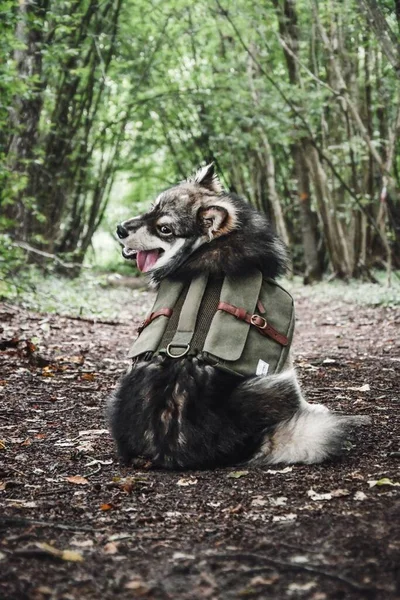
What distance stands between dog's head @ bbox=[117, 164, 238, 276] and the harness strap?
39 centimetres

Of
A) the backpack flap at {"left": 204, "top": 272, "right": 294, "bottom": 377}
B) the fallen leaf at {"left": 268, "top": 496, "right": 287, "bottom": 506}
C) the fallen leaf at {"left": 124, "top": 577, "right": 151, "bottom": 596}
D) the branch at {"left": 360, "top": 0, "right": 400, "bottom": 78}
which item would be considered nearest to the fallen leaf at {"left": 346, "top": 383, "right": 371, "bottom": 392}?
the backpack flap at {"left": 204, "top": 272, "right": 294, "bottom": 377}

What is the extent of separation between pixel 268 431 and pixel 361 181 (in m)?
14.9

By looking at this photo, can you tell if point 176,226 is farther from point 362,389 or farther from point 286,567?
point 362,389

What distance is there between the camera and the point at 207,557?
8.47 ft

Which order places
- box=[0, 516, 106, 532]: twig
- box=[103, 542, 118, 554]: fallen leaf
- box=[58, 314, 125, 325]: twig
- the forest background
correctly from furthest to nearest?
the forest background, box=[58, 314, 125, 325]: twig, box=[0, 516, 106, 532]: twig, box=[103, 542, 118, 554]: fallen leaf

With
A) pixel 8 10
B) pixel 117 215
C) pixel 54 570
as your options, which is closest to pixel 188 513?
pixel 54 570

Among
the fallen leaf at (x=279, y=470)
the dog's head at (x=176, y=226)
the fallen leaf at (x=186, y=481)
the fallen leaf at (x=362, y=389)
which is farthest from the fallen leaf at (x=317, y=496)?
the fallen leaf at (x=362, y=389)

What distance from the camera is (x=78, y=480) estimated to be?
3.77 meters

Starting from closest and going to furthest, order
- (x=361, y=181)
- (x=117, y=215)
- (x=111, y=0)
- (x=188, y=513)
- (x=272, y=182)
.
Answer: (x=188, y=513) < (x=111, y=0) < (x=361, y=181) < (x=272, y=182) < (x=117, y=215)

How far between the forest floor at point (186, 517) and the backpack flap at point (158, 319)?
672mm

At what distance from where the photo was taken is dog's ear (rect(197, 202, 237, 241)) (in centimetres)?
399

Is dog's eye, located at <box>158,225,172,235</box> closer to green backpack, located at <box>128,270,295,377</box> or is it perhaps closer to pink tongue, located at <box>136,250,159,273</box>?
pink tongue, located at <box>136,250,159,273</box>

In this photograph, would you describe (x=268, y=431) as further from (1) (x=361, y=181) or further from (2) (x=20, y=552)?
(1) (x=361, y=181)

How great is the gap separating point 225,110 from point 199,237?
1599 cm
